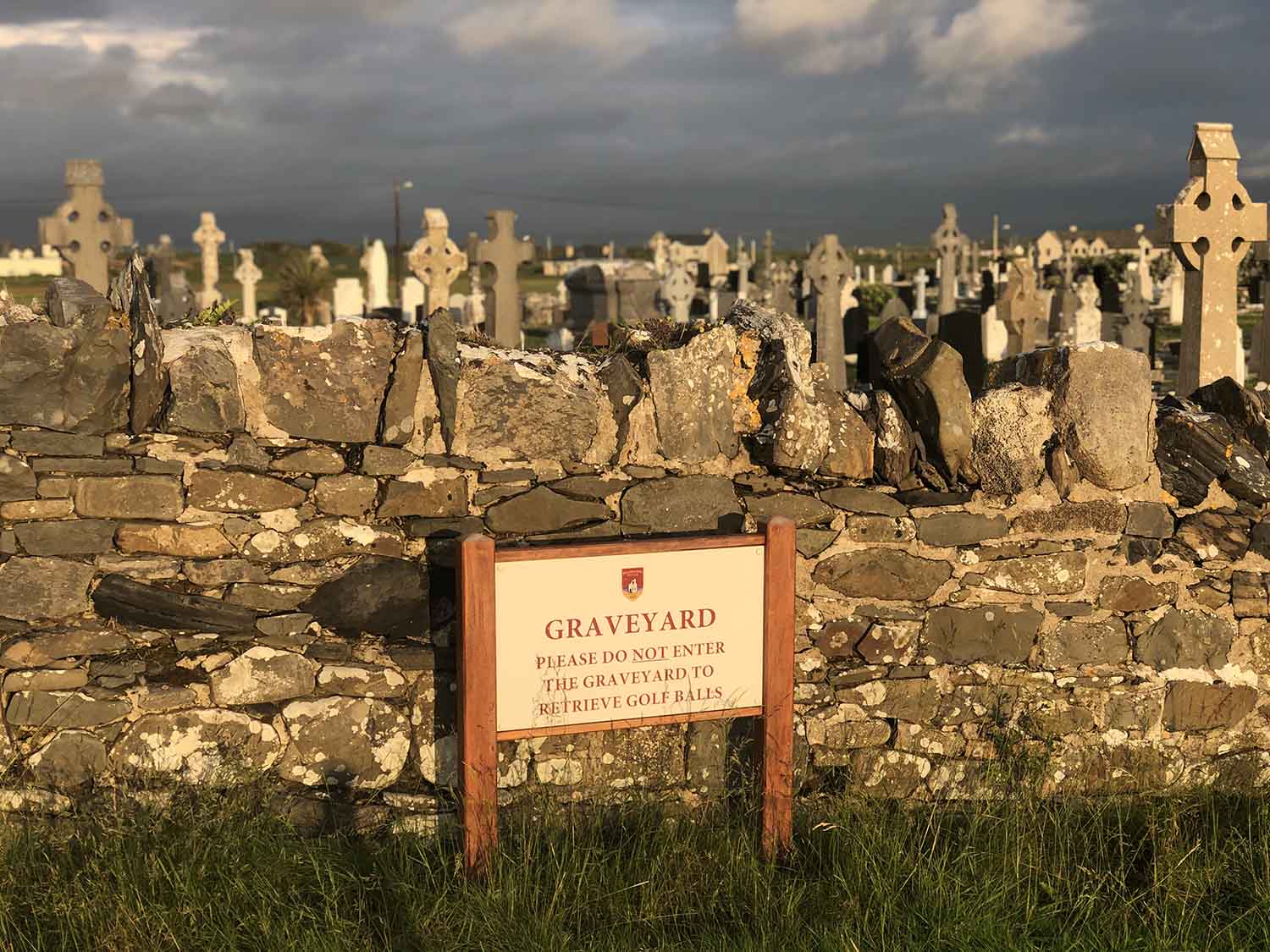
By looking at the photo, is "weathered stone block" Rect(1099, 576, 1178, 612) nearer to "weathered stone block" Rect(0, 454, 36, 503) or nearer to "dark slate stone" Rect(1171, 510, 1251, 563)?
"dark slate stone" Rect(1171, 510, 1251, 563)

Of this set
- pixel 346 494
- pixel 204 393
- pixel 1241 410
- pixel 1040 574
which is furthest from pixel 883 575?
pixel 204 393

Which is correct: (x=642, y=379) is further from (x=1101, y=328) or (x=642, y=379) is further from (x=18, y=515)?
(x=1101, y=328)

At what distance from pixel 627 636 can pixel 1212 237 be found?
6463 mm

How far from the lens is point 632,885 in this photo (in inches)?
140

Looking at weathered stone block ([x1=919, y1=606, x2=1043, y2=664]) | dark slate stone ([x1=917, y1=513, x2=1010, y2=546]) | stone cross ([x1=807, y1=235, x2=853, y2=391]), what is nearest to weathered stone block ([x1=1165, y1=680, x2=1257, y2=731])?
weathered stone block ([x1=919, y1=606, x2=1043, y2=664])

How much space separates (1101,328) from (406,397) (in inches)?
797

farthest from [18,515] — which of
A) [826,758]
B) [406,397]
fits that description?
[826,758]

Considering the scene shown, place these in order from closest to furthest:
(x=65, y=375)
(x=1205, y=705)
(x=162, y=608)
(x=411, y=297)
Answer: (x=65, y=375) → (x=162, y=608) → (x=1205, y=705) → (x=411, y=297)

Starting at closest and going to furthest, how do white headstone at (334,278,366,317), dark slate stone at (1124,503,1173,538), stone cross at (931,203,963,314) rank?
dark slate stone at (1124,503,1173,538) → stone cross at (931,203,963,314) → white headstone at (334,278,366,317)

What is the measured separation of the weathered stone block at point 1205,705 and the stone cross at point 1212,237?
3.85 meters

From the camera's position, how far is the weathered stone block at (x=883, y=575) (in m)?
4.32

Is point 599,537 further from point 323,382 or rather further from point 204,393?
point 204,393

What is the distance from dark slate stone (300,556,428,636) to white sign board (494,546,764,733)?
0.44m

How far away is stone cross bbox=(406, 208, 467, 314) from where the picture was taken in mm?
19250
